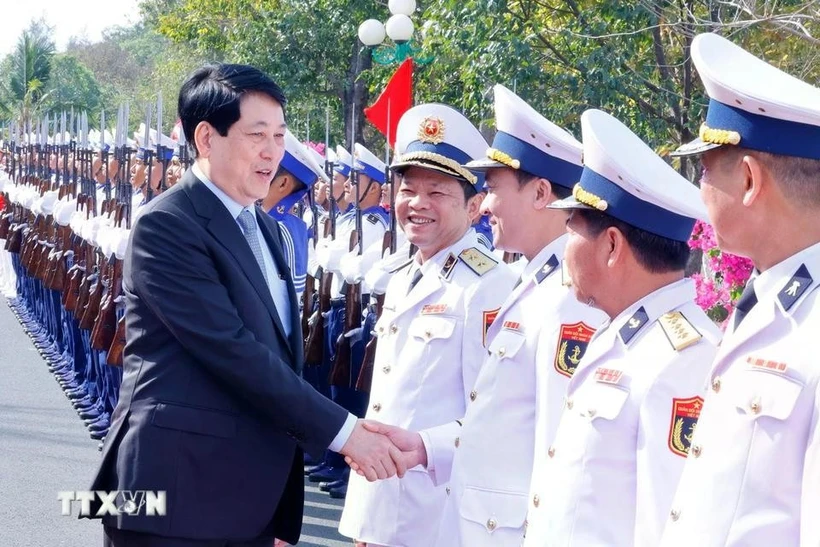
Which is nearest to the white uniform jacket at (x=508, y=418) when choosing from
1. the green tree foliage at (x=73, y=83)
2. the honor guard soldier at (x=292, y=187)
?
the honor guard soldier at (x=292, y=187)

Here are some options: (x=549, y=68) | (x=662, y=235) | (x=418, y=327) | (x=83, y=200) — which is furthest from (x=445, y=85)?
(x=662, y=235)

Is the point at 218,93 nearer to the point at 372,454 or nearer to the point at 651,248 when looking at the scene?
the point at 372,454

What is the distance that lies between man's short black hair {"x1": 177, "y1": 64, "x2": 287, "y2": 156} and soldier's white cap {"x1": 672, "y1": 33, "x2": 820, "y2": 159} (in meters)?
1.26

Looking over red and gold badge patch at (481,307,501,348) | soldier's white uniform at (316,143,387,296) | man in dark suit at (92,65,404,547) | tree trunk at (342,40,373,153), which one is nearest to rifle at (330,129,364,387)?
soldier's white uniform at (316,143,387,296)

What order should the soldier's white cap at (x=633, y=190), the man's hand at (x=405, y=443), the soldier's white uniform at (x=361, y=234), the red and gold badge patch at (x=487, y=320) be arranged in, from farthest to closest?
the soldier's white uniform at (x=361, y=234) → the red and gold badge patch at (x=487, y=320) → the man's hand at (x=405, y=443) → the soldier's white cap at (x=633, y=190)

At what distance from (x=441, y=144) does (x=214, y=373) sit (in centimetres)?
123

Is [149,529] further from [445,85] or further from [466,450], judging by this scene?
[445,85]

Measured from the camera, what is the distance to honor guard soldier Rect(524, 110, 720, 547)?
6.99ft

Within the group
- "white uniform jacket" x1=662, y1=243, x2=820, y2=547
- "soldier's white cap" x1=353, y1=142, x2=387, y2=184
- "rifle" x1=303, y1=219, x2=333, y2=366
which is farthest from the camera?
"soldier's white cap" x1=353, y1=142, x2=387, y2=184

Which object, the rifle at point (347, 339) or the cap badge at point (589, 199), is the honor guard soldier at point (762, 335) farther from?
the rifle at point (347, 339)

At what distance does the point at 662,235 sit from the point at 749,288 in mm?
420

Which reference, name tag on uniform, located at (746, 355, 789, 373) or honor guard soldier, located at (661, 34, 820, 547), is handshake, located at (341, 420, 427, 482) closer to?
honor guard soldier, located at (661, 34, 820, 547)

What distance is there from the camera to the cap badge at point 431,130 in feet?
12.0

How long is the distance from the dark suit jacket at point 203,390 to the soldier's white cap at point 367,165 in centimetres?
568
